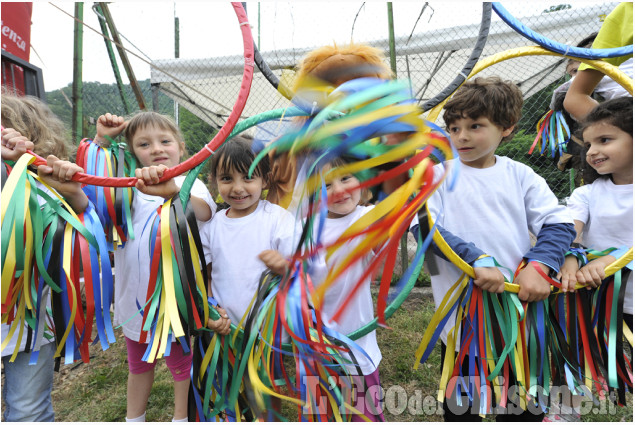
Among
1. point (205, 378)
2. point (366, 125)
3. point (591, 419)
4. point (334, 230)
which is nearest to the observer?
point (366, 125)

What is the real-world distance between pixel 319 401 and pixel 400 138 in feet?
2.63

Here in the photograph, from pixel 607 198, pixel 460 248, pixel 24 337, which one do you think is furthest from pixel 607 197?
pixel 24 337

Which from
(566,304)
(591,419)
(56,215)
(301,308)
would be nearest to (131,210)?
(56,215)

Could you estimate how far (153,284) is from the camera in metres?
1.14

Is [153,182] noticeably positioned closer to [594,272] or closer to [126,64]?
[594,272]

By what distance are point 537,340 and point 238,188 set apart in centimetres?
104

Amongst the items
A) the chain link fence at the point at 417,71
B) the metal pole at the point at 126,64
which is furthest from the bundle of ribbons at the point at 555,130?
the metal pole at the point at 126,64

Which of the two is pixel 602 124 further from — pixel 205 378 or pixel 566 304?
pixel 205 378

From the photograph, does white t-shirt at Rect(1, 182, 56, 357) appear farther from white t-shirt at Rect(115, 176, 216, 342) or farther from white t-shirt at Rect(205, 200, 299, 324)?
white t-shirt at Rect(205, 200, 299, 324)

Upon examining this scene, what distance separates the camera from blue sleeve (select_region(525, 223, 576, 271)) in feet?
3.74

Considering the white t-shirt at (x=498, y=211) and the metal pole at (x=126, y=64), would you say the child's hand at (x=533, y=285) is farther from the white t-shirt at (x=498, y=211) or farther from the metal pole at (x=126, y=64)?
the metal pole at (x=126, y=64)

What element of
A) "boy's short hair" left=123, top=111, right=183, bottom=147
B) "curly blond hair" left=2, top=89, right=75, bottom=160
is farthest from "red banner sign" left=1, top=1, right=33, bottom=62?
"boy's short hair" left=123, top=111, right=183, bottom=147

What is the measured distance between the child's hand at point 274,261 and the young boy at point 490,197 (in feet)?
1.56

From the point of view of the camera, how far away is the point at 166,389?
6.67ft
